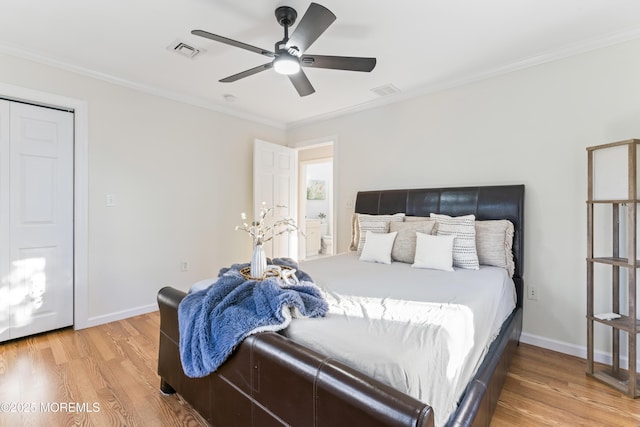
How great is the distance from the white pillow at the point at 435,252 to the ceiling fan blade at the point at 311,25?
1751 millimetres

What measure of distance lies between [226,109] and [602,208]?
13.1ft

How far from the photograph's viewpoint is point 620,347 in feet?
7.32

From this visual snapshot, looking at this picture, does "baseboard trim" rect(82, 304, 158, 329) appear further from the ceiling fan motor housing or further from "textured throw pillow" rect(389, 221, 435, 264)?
the ceiling fan motor housing

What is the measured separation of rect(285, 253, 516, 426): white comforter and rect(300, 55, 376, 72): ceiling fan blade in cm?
144

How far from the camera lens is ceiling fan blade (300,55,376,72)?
6.32 ft

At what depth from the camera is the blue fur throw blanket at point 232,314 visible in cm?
130

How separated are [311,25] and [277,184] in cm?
286

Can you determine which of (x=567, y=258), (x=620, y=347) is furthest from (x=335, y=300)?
(x=620, y=347)

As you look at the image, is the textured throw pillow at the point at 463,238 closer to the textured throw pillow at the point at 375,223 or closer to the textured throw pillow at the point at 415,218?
the textured throw pillow at the point at 415,218

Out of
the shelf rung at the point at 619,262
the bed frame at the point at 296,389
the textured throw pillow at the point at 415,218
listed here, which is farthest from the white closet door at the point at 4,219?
the shelf rung at the point at 619,262

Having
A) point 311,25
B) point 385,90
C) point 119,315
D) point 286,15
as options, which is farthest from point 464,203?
point 119,315

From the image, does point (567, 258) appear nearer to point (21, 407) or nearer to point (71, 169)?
point (21, 407)

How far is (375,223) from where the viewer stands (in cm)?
311

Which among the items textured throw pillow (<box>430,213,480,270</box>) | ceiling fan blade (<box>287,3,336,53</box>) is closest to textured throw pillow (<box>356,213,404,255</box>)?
textured throw pillow (<box>430,213,480,270</box>)
